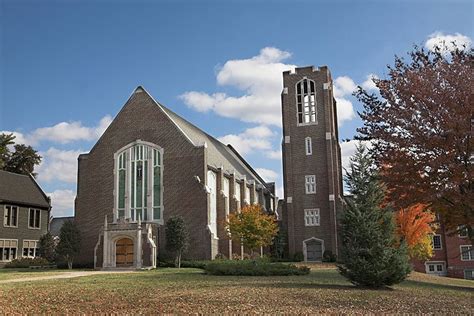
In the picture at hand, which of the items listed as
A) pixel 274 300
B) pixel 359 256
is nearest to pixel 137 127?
pixel 359 256

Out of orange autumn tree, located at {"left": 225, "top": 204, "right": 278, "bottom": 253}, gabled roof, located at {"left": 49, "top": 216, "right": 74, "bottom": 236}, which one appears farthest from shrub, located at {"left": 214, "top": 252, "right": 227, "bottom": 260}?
gabled roof, located at {"left": 49, "top": 216, "right": 74, "bottom": 236}

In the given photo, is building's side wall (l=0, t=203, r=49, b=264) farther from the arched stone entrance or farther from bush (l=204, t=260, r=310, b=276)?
bush (l=204, t=260, r=310, b=276)

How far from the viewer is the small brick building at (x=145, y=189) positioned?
40.0 m

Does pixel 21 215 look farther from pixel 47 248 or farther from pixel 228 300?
pixel 228 300

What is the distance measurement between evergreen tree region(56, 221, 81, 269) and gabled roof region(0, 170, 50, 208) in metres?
9.22

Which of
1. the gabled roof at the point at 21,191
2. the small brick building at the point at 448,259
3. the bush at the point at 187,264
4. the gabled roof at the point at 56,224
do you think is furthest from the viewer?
the gabled roof at the point at 56,224

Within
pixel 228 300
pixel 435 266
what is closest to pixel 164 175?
pixel 228 300

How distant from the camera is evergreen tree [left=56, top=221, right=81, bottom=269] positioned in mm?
40750

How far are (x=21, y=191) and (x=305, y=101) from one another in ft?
98.3

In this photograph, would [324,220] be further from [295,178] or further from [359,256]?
[359,256]

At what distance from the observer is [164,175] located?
4325cm

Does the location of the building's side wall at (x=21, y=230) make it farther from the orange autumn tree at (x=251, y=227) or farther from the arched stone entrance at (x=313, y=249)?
the arched stone entrance at (x=313, y=249)

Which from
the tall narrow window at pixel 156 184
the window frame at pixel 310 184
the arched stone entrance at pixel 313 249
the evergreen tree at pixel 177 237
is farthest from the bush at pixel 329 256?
the tall narrow window at pixel 156 184

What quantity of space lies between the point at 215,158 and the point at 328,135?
11.2 meters
